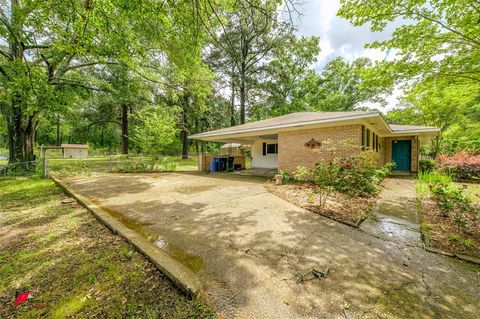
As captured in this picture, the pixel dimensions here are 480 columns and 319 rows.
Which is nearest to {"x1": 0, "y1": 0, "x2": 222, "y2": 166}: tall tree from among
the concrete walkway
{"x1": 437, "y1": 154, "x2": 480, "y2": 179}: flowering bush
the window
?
the concrete walkway

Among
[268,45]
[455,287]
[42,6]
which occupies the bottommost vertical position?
[455,287]

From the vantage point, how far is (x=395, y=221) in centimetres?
388

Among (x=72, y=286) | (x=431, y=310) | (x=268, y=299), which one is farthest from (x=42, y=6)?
(x=431, y=310)

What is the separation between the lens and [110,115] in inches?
962

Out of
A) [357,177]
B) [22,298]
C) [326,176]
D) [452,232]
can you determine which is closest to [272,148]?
[357,177]

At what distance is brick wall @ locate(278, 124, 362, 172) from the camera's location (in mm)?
→ 7047

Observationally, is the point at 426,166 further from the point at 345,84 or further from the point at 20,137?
the point at 20,137

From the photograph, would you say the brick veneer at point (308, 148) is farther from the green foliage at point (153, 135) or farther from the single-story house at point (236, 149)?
the single-story house at point (236, 149)

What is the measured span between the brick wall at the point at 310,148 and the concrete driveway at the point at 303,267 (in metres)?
4.18

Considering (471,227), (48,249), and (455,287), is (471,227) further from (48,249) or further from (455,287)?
(48,249)

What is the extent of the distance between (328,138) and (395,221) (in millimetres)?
4332

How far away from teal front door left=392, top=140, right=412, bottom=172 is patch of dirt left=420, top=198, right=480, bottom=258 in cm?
984

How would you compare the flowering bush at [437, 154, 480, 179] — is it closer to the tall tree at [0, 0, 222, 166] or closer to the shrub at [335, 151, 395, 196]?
the shrub at [335, 151, 395, 196]

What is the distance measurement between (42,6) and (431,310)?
29.7 feet
